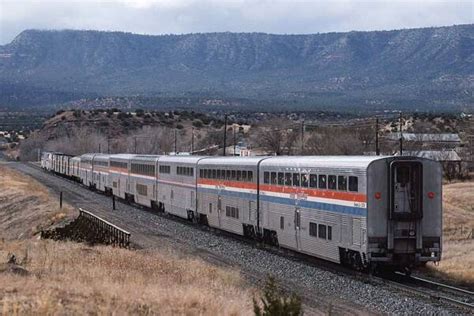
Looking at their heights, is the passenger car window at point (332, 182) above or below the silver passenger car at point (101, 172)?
above

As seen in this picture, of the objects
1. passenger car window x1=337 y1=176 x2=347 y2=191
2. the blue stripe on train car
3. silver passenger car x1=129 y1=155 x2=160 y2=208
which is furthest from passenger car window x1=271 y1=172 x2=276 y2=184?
→ silver passenger car x1=129 y1=155 x2=160 y2=208

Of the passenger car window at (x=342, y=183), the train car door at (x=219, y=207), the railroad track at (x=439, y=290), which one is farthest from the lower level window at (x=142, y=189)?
the railroad track at (x=439, y=290)

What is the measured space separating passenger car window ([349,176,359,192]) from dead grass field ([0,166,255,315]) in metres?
3.92

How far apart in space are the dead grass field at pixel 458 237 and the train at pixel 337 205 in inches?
79.8

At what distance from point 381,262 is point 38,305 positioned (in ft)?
35.9

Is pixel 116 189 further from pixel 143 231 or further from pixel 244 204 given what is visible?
pixel 244 204

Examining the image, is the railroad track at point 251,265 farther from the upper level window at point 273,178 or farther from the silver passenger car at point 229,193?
the upper level window at point 273,178

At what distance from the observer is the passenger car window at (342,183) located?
24.7 m

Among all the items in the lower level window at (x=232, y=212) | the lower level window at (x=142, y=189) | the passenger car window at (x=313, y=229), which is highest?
the passenger car window at (x=313, y=229)

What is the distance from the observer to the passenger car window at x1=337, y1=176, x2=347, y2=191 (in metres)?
24.7

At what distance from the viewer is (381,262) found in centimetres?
2369

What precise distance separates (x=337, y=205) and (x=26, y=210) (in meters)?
39.6

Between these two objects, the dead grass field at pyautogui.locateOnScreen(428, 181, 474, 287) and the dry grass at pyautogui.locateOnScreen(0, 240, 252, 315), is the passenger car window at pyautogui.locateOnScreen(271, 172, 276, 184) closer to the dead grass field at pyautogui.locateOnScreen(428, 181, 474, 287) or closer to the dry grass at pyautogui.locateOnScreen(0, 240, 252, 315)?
the dry grass at pyautogui.locateOnScreen(0, 240, 252, 315)

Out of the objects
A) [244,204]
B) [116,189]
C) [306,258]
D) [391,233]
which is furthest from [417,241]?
[116,189]
